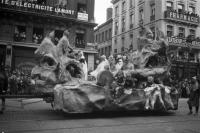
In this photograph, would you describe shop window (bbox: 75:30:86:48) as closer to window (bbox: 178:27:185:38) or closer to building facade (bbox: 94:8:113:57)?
window (bbox: 178:27:185:38)

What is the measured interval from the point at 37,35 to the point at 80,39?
449 cm

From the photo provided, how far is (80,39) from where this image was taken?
28.6m

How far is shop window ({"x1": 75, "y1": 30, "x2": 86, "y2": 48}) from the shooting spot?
28.0 meters

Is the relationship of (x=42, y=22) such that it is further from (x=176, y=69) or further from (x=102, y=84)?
(x=102, y=84)

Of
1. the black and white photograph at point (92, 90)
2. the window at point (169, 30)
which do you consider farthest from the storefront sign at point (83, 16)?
the window at point (169, 30)

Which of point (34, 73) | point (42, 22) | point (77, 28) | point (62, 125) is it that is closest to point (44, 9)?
point (42, 22)

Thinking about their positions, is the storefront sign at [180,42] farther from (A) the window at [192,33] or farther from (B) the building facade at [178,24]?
(A) the window at [192,33]

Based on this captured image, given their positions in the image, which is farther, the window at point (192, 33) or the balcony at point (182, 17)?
the window at point (192, 33)

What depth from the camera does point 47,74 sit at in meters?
10.1

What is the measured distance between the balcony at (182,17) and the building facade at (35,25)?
9.46m

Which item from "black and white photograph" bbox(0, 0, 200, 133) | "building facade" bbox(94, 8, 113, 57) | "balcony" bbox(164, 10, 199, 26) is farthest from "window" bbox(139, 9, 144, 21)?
"black and white photograph" bbox(0, 0, 200, 133)

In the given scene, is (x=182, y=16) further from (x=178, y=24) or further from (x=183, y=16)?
(x=178, y=24)

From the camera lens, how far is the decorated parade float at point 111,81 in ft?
28.6

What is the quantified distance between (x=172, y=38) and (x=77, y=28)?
38.2ft
